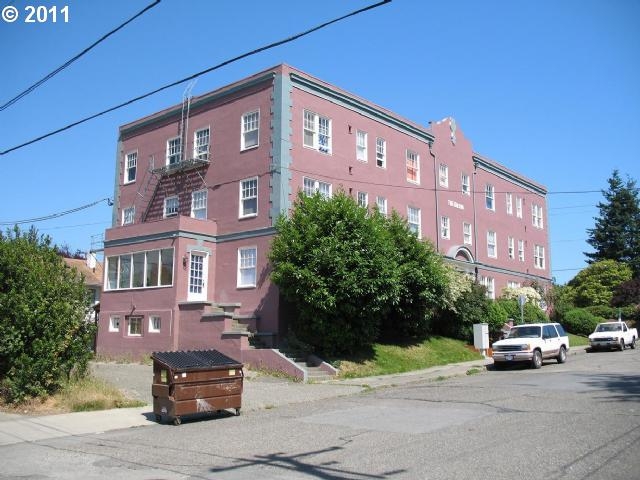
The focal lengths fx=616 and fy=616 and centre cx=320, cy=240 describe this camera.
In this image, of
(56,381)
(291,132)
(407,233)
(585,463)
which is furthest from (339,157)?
(585,463)

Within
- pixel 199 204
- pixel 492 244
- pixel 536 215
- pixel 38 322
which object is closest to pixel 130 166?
pixel 199 204

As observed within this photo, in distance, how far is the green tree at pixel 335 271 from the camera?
2050 cm

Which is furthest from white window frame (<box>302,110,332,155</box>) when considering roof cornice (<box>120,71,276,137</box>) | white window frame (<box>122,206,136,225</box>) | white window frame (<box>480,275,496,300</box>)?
white window frame (<box>480,275,496,300</box>)

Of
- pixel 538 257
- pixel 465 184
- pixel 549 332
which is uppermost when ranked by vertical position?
pixel 465 184

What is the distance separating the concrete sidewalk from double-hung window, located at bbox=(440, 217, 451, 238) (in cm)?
1143

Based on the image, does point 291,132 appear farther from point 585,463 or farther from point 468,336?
point 585,463

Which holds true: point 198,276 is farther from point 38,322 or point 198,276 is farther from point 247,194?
point 38,322

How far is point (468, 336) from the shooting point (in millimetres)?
29984

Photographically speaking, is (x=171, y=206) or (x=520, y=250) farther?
(x=520, y=250)

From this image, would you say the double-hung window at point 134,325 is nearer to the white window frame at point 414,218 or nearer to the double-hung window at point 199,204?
the double-hung window at point 199,204

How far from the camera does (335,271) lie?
20.5m

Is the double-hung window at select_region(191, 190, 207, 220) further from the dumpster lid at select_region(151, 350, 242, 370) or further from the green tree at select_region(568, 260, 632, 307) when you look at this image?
the green tree at select_region(568, 260, 632, 307)

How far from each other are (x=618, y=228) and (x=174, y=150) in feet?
170

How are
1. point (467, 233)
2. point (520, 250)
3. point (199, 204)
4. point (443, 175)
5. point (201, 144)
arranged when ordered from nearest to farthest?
point (199, 204) < point (201, 144) < point (443, 175) < point (467, 233) < point (520, 250)
